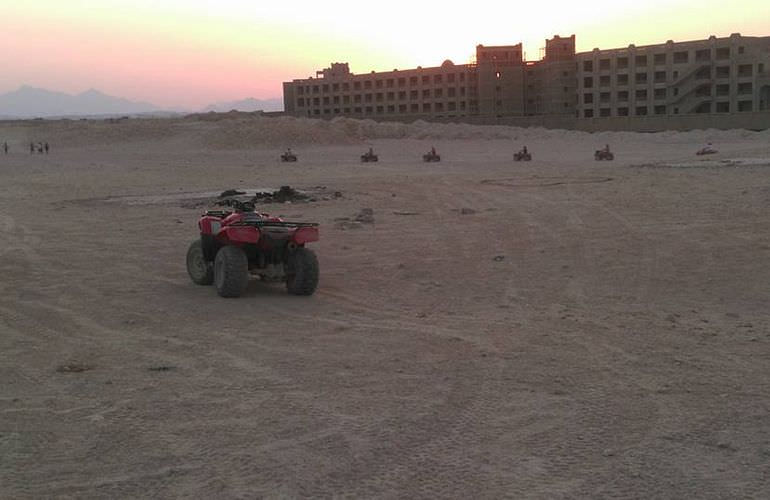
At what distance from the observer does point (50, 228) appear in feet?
52.5

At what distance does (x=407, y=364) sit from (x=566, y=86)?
310 ft

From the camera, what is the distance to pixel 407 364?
250 inches

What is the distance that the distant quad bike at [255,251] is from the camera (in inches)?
351

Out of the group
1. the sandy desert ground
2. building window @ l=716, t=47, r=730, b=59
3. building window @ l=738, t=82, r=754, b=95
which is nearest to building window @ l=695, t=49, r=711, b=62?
building window @ l=716, t=47, r=730, b=59

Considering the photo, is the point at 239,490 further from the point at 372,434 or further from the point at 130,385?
the point at 130,385

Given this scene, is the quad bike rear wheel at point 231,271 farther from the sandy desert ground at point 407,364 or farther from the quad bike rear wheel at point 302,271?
the quad bike rear wheel at point 302,271

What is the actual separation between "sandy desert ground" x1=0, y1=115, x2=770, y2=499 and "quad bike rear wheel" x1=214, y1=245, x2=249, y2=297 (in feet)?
0.74

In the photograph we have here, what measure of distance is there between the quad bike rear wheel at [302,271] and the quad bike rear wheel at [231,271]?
1.77ft

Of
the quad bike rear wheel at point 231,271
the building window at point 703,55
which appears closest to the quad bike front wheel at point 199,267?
the quad bike rear wheel at point 231,271

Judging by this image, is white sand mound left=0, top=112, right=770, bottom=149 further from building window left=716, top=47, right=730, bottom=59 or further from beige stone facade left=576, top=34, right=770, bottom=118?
building window left=716, top=47, right=730, bottom=59

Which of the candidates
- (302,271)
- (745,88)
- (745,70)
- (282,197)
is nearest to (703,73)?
(745,70)

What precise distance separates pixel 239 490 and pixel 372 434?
3.36ft

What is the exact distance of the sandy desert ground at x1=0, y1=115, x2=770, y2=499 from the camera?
14.1 ft

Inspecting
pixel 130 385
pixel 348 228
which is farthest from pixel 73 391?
pixel 348 228
